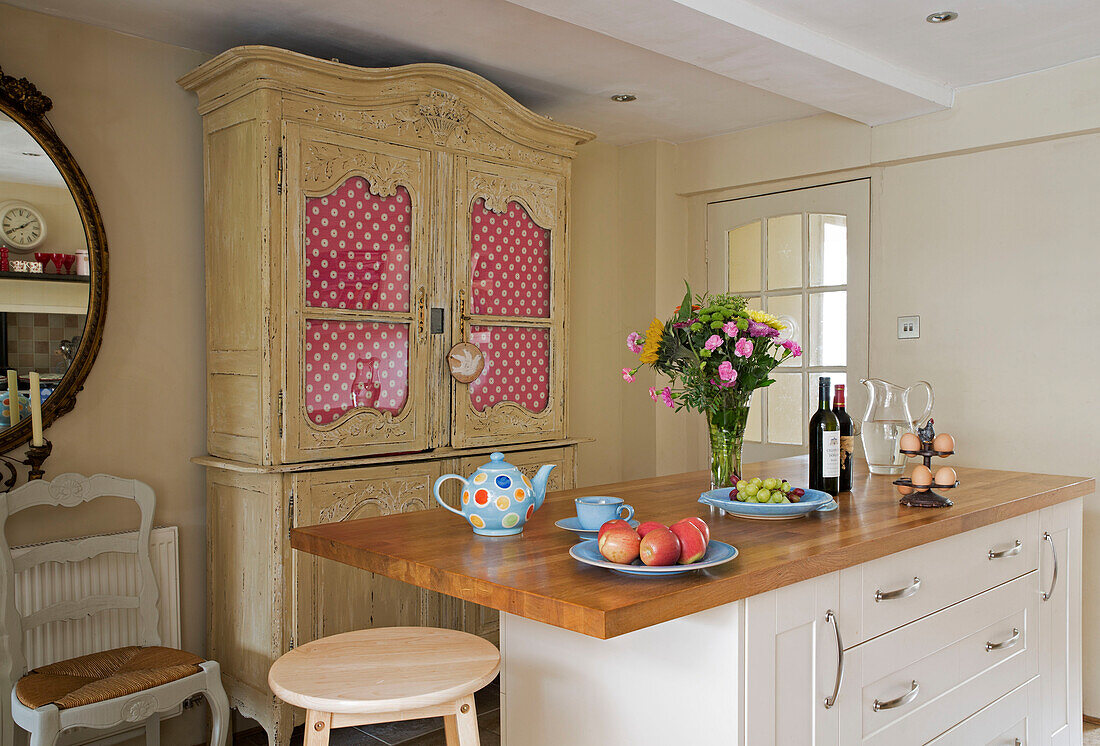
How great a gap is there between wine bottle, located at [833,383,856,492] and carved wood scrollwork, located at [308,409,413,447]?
150 centimetres

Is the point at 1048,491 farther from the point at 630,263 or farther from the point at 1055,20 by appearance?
the point at 630,263

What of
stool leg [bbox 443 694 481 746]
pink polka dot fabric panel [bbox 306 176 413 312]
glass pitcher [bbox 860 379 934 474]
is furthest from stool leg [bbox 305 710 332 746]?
glass pitcher [bbox 860 379 934 474]

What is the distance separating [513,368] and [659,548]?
6.73ft

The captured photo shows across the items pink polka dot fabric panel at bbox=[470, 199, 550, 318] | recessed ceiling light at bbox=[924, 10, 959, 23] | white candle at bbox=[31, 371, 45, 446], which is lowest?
white candle at bbox=[31, 371, 45, 446]

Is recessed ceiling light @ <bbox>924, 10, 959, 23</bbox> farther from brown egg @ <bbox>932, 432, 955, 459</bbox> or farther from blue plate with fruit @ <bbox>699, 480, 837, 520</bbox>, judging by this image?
blue plate with fruit @ <bbox>699, 480, 837, 520</bbox>

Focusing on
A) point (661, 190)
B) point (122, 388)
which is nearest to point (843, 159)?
point (661, 190)

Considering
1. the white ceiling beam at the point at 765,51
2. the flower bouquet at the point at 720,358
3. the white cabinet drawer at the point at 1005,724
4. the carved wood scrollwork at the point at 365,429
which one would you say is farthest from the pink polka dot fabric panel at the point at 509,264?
the white cabinet drawer at the point at 1005,724

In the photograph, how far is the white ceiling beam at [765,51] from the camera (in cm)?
248

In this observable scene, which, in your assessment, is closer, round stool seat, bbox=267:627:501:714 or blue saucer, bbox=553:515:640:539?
round stool seat, bbox=267:627:501:714

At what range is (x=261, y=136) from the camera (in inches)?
107

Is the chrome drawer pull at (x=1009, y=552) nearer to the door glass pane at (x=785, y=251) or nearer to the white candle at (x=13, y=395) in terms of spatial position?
the door glass pane at (x=785, y=251)

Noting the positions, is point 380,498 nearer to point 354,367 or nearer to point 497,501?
point 354,367

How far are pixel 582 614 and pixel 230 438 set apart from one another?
1.96 m

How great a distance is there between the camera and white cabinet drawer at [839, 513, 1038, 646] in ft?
5.99
